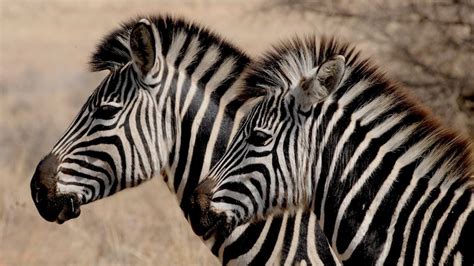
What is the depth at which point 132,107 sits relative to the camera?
23.9ft

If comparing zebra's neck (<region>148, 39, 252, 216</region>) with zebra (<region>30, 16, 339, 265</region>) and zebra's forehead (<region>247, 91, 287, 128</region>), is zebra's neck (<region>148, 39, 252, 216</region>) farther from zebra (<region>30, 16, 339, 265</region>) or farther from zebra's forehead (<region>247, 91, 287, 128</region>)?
zebra's forehead (<region>247, 91, 287, 128</region>)

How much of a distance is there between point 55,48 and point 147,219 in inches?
630

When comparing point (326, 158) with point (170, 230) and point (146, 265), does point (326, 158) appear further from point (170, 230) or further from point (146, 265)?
point (170, 230)

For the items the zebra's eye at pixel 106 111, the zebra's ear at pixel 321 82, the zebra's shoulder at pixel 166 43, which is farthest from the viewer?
the zebra's shoulder at pixel 166 43

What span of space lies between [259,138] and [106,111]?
59.3 inches

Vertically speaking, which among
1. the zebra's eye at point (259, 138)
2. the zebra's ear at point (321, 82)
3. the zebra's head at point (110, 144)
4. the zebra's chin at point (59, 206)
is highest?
the zebra's ear at point (321, 82)

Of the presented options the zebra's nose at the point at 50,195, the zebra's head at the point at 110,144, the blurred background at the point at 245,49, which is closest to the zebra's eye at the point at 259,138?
the zebra's head at the point at 110,144

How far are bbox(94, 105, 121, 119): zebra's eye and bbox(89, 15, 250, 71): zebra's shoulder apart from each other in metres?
0.40

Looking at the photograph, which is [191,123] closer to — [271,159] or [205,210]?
[205,210]

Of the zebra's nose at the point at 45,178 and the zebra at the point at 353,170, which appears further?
the zebra's nose at the point at 45,178

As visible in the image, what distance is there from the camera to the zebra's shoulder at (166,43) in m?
7.59

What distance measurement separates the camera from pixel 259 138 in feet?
20.2

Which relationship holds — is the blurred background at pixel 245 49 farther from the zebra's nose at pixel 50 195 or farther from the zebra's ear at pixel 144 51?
the zebra's nose at pixel 50 195

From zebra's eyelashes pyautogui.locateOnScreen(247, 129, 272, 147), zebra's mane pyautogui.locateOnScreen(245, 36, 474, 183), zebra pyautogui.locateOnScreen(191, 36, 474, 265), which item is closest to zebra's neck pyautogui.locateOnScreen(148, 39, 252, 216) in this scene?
zebra's mane pyautogui.locateOnScreen(245, 36, 474, 183)
